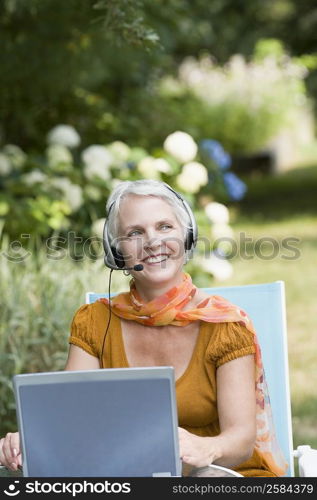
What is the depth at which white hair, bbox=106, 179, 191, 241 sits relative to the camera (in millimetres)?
2363

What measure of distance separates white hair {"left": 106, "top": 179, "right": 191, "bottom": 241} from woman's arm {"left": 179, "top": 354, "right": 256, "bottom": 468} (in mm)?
359

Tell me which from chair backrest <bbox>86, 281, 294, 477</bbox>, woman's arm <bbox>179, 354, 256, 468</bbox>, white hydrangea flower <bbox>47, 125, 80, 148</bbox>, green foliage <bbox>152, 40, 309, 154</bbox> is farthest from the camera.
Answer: green foliage <bbox>152, 40, 309, 154</bbox>

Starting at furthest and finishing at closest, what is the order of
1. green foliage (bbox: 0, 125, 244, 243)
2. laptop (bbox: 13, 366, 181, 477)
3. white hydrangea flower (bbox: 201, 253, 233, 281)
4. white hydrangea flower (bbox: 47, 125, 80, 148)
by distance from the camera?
white hydrangea flower (bbox: 47, 125, 80, 148), white hydrangea flower (bbox: 201, 253, 233, 281), green foliage (bbox: 0, 125, 244, 243), laptop (bbox: 13, 366, 181, 477)

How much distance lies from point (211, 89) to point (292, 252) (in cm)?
720

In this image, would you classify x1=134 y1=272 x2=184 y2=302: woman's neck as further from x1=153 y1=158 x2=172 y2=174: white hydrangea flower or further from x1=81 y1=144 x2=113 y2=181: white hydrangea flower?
x1=81 y1=144 x2=113 y2=181: white hydrangea flower

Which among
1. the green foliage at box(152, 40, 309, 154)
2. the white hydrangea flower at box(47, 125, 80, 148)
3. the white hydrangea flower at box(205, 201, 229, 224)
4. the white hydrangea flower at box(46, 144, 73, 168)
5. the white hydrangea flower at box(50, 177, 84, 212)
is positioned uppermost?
the green foliage at box(152, 40, 309, 154)

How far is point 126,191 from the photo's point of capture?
239 cm

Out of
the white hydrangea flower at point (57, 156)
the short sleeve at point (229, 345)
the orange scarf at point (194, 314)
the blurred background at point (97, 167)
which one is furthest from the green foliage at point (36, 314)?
the short sleeve at point (229, 345)

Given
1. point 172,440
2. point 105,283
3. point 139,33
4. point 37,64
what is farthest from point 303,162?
point 172,440

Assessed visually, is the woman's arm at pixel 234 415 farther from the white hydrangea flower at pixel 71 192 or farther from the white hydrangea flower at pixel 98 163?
the white hydrangea flower at pixel 98 163

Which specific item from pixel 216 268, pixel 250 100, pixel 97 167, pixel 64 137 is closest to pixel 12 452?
pixel 216 268

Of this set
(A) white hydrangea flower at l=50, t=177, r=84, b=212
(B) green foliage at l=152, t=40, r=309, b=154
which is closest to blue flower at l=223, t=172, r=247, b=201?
(A) white hydrangea flower at l=50, t=177, r=84, b=212
